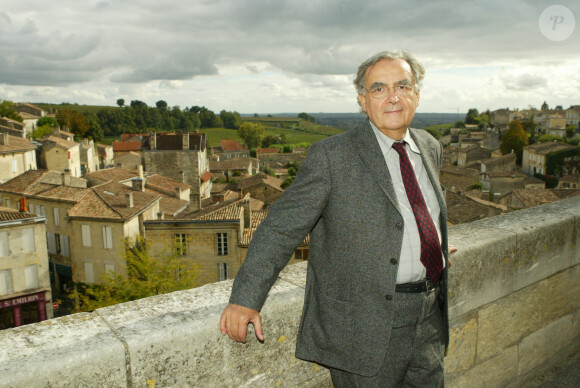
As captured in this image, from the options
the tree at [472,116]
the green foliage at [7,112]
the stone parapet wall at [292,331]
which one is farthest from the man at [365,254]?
the tree at [472,116]

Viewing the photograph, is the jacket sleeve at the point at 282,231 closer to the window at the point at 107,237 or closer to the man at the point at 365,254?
the man at the point at 365,254

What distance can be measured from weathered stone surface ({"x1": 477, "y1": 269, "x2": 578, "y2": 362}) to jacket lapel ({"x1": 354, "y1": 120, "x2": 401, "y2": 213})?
4.59ft

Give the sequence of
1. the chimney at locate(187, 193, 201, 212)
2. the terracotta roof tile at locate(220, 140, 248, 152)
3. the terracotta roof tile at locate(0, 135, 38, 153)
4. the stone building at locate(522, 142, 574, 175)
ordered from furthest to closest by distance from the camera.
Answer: the terracotta roof tile at locate(220, 140, 248, 152) → the stone building at locate(522, 142, 574, 175) → the terracotta roof tile at locate(0, 135, 38, 153) → the chimney at locate(187, 193, 201, 212)

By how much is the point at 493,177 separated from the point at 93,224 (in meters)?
48.3

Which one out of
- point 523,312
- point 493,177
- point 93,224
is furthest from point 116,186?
point 493,177

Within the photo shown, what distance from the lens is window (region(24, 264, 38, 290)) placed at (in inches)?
928

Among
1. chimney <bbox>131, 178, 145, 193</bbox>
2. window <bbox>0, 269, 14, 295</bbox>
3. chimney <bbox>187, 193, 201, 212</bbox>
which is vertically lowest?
window <bbox>0, 269, 14, 295</bbox>

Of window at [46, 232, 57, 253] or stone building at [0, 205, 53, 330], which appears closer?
stone building at [0, 205, 53, 330]

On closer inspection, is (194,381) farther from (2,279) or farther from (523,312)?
(2,279)

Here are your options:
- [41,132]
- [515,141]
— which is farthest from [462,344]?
[515,141]

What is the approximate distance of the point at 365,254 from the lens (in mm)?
1881

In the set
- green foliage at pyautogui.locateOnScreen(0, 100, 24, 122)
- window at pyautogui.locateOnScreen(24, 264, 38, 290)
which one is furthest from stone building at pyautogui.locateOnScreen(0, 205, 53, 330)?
green foliage at pyautogui.locateOnScreen(0, 100, 24, 122)

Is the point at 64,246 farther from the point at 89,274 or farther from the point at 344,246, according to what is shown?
the point at 344,246

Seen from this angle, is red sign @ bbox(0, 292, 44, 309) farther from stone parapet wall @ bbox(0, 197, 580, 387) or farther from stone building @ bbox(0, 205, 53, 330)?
stone parapet wall @ bbox(0, 197, 580, 387)
